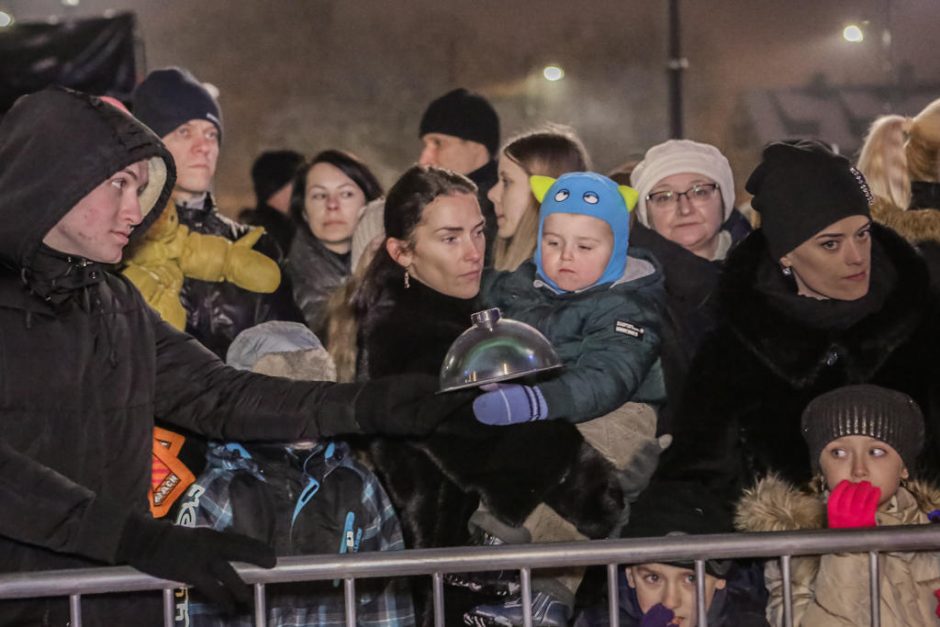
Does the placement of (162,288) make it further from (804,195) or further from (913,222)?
(913,222)

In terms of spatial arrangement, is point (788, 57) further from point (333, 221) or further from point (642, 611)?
point (642, 611)

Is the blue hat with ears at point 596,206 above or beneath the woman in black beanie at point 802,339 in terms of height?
above

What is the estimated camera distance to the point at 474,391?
383 centimetres

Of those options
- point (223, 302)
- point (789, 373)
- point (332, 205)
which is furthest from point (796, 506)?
point (332, 205)

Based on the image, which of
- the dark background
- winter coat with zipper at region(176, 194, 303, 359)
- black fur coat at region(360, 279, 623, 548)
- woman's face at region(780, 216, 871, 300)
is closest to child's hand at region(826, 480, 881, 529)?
black fur coat at region(360, 279, 623, 548)

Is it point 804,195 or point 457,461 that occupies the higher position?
point 804,195

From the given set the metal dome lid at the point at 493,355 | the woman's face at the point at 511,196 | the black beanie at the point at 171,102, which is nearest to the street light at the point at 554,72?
the woman's face at the point at 511,196

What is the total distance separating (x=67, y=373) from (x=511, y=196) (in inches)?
89.2

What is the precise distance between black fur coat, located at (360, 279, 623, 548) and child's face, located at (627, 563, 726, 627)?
0.19m

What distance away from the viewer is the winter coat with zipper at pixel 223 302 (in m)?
5.20

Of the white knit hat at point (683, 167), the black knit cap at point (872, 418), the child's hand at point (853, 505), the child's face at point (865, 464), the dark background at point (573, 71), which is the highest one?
the dark background at point (573, 71)

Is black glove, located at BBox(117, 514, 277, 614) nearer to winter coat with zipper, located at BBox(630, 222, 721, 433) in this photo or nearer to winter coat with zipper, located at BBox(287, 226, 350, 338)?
winter coat with zipper, located at BBox(630, 222, 721, 433)

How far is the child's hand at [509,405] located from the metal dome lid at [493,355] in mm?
502

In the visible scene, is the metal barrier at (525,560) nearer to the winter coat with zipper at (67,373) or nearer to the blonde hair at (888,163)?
the winter coat with zipper at (67,373)
